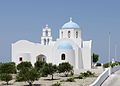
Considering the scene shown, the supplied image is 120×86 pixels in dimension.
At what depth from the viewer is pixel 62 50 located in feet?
222

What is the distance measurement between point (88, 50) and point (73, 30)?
4968 mm

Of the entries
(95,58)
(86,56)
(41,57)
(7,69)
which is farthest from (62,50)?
(95,58)

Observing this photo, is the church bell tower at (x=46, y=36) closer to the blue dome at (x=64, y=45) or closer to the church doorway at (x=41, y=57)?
the church doorway at (x=41, y=57)

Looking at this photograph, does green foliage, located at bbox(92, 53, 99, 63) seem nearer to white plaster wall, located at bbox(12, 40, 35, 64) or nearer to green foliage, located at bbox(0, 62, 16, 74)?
white plaster wall, located at bbox(12, 40, 35, 64)

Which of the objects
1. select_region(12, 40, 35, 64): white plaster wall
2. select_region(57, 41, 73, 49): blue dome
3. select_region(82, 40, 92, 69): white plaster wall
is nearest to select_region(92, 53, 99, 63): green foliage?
select_region(82, 40, 92, 69): white plaster wall

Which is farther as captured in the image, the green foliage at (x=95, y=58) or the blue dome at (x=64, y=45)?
the green foliage at (x=95, y=58)

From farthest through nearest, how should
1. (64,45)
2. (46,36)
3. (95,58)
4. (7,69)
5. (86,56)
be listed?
(95,58) → (46,36) → (86,56) → (64,45) → (7,69)

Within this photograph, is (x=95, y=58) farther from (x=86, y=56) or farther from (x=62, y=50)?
(x=62, y=50)

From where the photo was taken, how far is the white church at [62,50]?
224ft

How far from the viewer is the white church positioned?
68375 mm

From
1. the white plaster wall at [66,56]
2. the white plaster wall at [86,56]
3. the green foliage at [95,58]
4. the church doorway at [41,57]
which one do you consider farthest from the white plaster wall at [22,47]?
the green foliage at [95,58]

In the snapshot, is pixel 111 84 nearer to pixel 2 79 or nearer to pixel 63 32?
pixel 2 79

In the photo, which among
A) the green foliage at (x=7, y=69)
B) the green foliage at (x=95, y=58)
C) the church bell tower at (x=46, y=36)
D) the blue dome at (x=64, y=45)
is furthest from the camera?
the green foliage at (x=95, y=58)

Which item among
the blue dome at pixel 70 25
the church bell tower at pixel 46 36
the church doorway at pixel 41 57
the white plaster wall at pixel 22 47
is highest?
the blue dome at pixel 70 25
